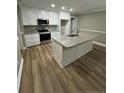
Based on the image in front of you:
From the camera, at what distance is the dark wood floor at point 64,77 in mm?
1730

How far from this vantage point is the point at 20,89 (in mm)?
1729

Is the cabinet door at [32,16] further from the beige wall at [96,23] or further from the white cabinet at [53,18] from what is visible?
the beige wall at [96,23]

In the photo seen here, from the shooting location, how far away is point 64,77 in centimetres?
210

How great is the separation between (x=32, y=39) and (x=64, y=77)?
3389mm

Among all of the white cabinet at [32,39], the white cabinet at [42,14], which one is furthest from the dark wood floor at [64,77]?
the white cabinet at [42,14]

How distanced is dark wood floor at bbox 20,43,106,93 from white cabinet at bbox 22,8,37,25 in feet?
8.69

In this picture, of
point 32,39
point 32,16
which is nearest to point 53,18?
point 32,16

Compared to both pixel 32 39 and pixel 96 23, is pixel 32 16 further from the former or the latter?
pixel 96 23

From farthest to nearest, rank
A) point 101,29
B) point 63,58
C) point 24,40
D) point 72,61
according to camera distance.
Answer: point 101,29 → point 24,40 → point 72,61 → point 63,58
